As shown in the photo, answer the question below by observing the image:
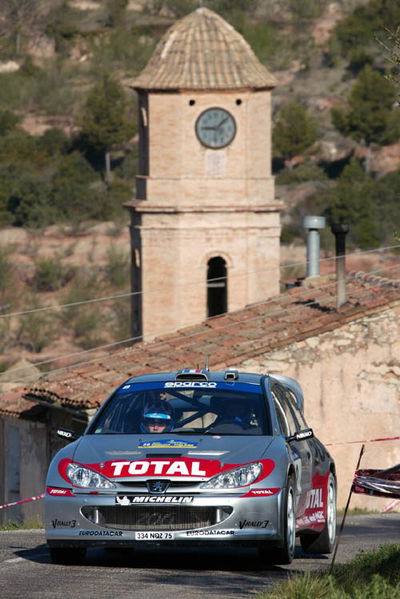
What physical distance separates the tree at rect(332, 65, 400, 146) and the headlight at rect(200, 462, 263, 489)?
76821 mm

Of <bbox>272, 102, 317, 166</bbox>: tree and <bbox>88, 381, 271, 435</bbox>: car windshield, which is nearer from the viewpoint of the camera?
<bbox>88, 381, 271, 435</bbox>: car windshield

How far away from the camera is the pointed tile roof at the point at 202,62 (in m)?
40.5

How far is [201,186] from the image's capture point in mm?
40969

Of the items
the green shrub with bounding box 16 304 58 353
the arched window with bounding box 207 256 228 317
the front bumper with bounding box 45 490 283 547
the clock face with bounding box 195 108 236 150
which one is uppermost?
the clock face with bounding box 195 108 236 150

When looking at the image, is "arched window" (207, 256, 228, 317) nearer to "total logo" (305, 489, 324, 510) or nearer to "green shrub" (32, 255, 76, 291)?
"total logo" (305, 489, 324, 510)

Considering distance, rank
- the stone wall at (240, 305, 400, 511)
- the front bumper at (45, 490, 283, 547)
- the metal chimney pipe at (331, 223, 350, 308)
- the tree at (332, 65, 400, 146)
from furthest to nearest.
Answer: the tree at (332, 65, 400, 146), the metal chimney pipe at (331, 223, 350, 308), the stone wall at (240, 305, 400, 511), the front bumper at (45, 490, 283, 547)

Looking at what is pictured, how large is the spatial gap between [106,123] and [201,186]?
48468mm

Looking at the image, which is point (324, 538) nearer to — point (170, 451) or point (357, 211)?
point (170, 451)

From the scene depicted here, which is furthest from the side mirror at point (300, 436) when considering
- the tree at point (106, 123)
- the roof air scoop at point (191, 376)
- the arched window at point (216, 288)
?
the tree at point (106, 123)

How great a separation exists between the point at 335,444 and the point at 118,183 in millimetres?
64294

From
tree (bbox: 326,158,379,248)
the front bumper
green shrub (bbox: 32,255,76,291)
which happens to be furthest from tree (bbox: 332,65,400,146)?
the front bumper

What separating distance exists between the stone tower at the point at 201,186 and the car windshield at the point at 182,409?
28547 mm

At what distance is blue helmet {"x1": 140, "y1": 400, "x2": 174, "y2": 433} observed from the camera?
11.4 meters

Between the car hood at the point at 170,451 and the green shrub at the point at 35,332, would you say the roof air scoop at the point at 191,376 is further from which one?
the green shrub at the point at 35,332
